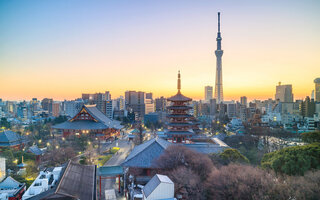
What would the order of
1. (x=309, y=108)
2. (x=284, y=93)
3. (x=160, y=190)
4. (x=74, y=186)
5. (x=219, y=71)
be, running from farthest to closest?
(x=219, y=71) < (x=284, y=93) < (x=309, y=108) < (x=74, y=186) < (x=160, y=190)

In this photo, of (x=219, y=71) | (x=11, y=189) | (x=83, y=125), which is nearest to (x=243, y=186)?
(x=11, y=189)

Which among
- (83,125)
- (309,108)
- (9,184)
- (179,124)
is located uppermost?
(309,108)

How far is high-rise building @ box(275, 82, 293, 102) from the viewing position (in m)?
102

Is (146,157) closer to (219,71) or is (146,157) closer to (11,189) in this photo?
(11,189)

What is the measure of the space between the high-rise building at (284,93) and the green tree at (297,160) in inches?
4110

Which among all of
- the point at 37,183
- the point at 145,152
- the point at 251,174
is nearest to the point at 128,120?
the point at 145,152

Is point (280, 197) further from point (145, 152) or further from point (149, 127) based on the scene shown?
point (149, 127)

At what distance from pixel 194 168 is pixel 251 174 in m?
4.94

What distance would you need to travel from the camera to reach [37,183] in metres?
14.0

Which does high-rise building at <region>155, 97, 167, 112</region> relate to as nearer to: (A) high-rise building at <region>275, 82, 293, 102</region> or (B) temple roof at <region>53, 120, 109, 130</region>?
(A) high-rise building at <region>275, 82, 293, 102</region>

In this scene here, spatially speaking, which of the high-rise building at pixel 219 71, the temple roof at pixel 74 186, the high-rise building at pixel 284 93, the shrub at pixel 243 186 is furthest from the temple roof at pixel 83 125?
the high-rise building at pixel 284 93

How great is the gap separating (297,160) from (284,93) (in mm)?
110038

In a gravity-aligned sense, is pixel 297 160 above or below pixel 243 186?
above

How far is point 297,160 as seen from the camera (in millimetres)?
13477
